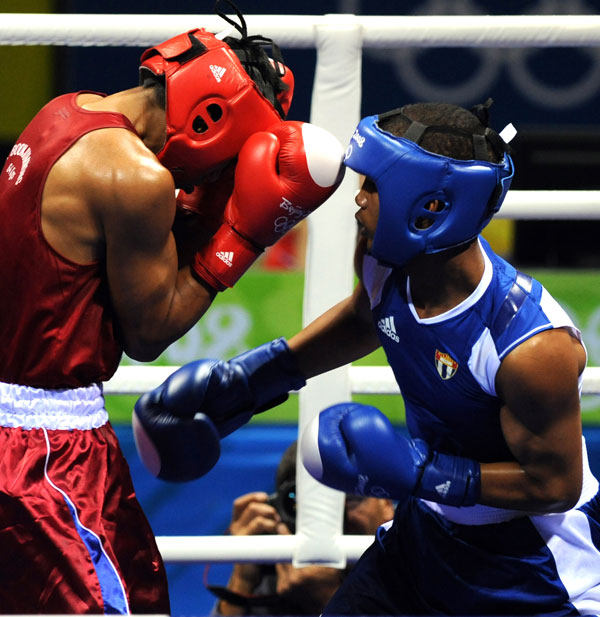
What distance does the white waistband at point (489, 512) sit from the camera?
1.89 m

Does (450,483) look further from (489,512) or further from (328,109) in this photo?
(328,109)

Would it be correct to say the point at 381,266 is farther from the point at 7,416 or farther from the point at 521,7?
the point at 521,7

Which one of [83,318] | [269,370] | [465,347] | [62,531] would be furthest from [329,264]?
[62,531]

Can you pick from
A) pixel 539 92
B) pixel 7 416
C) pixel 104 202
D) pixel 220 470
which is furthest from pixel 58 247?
pixel 539 92

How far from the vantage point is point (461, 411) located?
1.86 m

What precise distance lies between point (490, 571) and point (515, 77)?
5.01 metres

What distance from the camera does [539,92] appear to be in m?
6.43

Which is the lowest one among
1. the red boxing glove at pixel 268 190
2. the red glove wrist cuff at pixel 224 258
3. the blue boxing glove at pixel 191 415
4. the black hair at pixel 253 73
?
the blue boxing glove at pixel 191 415

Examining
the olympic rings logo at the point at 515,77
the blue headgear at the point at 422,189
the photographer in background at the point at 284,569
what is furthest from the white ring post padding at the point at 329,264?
the olympic rings logo at the point at 515,77

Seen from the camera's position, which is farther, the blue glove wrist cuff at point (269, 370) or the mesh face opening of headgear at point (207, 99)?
the blue glove wrist cuff at point (269, 370)

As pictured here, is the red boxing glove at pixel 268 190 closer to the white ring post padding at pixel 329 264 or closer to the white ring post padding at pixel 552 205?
the white ring post padding at pixel 329 264

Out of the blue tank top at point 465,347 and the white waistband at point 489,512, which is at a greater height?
the blue tank top at point 465,347

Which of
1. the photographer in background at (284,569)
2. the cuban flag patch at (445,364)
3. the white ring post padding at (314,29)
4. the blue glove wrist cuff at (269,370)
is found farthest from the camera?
the photographer in background at (284,569)

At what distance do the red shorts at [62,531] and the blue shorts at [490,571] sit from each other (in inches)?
17.7
